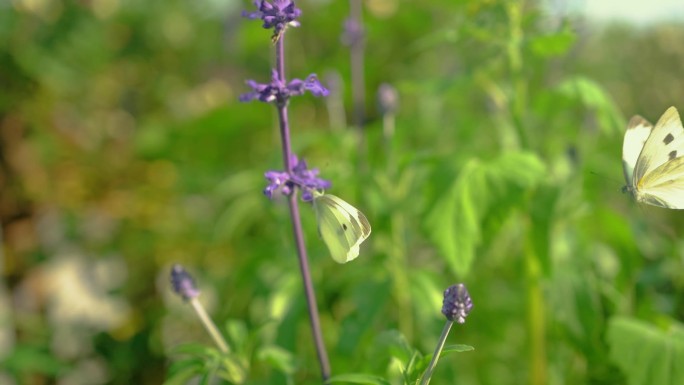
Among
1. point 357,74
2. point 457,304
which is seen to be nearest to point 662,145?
point 457,304

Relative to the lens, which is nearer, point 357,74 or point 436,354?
point 436,354

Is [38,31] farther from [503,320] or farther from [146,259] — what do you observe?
[503,320]

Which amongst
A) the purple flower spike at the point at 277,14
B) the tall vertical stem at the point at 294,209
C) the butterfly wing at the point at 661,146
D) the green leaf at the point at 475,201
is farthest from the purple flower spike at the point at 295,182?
the green leaf at the point at 475,201

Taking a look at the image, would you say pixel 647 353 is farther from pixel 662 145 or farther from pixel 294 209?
pixel 294 209

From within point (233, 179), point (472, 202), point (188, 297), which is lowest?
point (188, 297)

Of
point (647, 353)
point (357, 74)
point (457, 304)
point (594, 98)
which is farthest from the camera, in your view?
point (357, 74)

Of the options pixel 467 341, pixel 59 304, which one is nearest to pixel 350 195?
pixel 467 341

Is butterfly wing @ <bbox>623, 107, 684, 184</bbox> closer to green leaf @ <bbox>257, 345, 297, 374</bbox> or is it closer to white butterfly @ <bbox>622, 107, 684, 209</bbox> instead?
white butterfly @ <bbox>622, 107, 684, 209</bbox>

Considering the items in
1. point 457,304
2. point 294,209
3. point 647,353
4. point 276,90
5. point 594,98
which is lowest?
point 647,353
